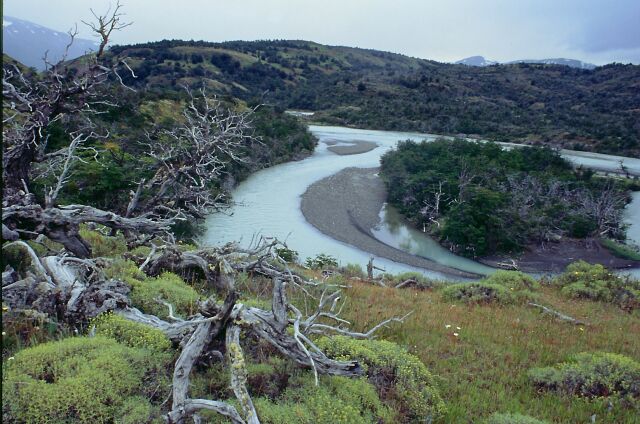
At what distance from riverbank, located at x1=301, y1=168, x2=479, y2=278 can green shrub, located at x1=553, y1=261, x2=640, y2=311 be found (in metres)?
6.31

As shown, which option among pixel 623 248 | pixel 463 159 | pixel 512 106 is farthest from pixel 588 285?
pixel 512 106

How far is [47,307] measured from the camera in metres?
4.74

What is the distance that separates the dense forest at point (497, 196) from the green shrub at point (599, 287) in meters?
8.99

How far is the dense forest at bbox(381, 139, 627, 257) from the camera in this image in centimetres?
2216

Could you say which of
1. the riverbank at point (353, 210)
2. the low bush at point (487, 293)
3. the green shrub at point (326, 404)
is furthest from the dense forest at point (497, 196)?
the green shrub at point (326, 404)

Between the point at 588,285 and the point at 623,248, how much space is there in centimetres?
1374

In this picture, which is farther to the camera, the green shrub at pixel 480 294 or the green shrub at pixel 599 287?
the green shrub at pixel 599 287

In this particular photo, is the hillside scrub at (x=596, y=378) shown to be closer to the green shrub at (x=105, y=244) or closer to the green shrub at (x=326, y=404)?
the green shrub at (x=326, y=404)

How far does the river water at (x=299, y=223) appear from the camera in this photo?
19.5 metres

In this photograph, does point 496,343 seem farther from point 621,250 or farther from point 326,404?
point 621,250

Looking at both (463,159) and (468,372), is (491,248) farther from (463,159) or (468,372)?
(468,372)

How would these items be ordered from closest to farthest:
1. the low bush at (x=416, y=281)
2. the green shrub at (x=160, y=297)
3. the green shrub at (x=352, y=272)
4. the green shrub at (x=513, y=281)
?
the green shrub at (x=160, y=297) < the green shrub at (x=513, y=281) < the low bush at (x=416, y=281) < the green shrub at (x=352, y=272)

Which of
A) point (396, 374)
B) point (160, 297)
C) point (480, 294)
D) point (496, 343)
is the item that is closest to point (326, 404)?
point (396, 374)

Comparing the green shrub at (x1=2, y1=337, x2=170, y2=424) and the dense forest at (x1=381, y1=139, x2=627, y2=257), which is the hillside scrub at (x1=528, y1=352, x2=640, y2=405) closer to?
the green shrub at (x1=2, y1=337, x2=170, y2=424)
